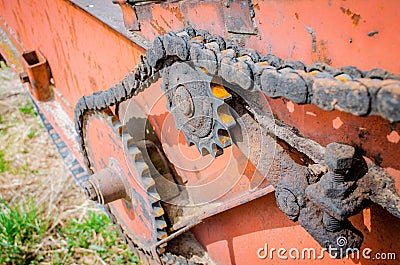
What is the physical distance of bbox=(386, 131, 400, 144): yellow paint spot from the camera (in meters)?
0.85

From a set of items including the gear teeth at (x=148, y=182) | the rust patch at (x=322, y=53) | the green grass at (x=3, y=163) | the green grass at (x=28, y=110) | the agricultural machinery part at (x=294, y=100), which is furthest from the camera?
the green grass at (x=28, y=110)

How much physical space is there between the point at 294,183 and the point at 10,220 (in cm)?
229

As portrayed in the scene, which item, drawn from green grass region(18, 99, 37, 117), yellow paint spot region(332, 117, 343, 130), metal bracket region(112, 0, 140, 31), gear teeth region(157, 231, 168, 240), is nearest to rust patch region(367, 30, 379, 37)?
yellow paint spot region(332, 117, 343, 130)

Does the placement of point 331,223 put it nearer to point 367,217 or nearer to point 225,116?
point 367,217

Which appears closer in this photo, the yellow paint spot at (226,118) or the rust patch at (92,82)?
the yellow paint spot at (226,118)

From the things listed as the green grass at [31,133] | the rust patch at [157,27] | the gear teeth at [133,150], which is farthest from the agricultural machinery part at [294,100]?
the green grass at [31,133]

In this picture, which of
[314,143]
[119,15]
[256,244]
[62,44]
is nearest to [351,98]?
[314,143]

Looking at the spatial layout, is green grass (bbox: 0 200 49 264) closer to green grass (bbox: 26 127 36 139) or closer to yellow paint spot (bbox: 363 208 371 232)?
green grass (bbox: 26 127 36 139)

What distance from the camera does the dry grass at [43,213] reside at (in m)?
2.68

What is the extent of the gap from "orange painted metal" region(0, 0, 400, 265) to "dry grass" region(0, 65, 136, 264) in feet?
2.96

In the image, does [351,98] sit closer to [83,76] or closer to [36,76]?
[83,76]

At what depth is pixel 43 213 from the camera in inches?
119

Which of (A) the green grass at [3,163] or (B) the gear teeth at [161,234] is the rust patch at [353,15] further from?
(A) the green grass at [3,163]

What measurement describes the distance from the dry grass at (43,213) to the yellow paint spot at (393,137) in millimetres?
2090
